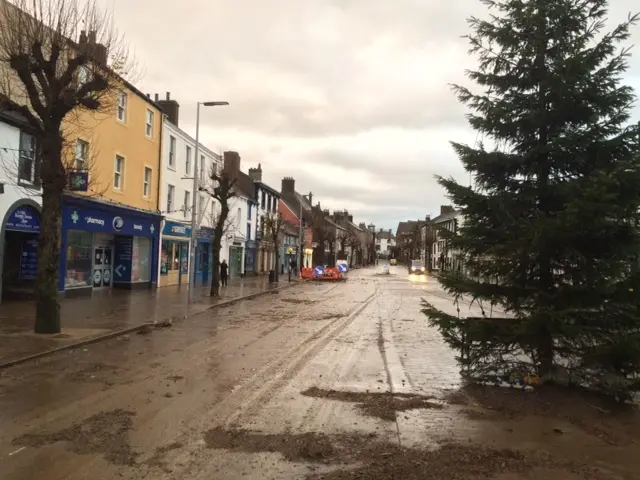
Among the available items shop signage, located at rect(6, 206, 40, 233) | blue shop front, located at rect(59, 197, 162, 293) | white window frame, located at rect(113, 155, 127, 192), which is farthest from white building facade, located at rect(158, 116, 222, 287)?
shop signage, located at rect(6, 206, 40, 233)

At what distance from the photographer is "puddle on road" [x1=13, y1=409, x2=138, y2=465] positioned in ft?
16.9

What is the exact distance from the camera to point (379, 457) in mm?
5141

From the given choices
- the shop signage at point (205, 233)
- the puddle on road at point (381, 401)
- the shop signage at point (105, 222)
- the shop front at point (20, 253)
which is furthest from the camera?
the shop signage at point (205, 233)

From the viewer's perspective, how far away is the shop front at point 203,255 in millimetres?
34897

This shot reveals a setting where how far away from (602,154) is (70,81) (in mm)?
10480

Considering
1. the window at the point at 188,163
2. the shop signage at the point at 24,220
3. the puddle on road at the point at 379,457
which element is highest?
the window at the point at 188,163

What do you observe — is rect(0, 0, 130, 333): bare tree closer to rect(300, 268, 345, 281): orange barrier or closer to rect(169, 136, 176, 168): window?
rect(169, 136, 176, 168): window

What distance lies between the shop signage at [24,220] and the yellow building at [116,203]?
5.86 ft

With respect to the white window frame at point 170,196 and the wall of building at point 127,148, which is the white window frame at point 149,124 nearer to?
the wall of building at point 127,148

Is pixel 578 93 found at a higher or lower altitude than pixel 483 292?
higher

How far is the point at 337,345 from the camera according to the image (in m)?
12.4

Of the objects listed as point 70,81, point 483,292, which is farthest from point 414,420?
point 70,81

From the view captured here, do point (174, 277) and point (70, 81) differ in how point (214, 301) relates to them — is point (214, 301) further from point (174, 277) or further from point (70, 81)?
point (70, 81)

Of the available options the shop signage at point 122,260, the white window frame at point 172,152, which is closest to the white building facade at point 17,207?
the shop signage at point 122,260
